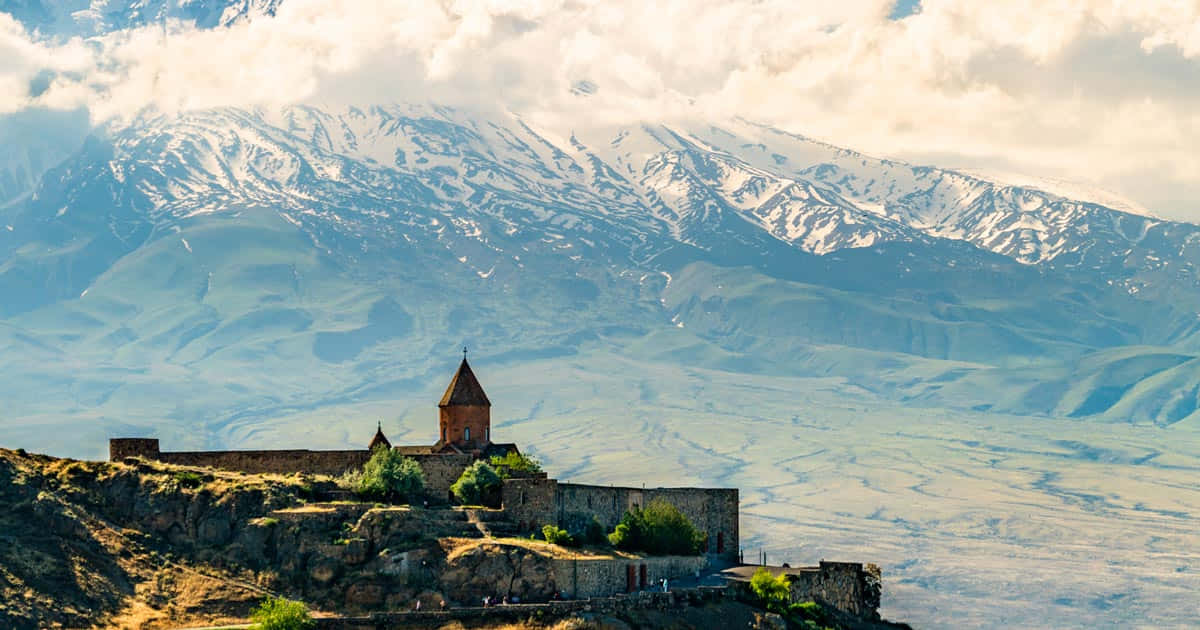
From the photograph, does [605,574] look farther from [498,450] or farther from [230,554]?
[498,450]

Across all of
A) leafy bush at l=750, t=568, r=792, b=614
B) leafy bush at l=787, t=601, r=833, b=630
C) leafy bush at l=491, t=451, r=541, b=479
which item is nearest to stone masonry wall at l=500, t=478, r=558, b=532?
leafy bush at l=491, t=451, r=541, b=479

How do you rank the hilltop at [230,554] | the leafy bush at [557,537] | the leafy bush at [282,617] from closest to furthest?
the leafy bush at [282,617] < the hilltop at [230,554] < the leafy bush at [557,537]

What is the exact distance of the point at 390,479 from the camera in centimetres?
9119

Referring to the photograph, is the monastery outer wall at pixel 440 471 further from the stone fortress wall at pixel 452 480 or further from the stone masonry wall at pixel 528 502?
the stone masonry wall at pixel 528 502

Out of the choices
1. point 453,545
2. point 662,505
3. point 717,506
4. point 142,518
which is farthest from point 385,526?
point 717,506

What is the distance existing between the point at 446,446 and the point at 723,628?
81.6 ft

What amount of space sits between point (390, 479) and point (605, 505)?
35.8 ft

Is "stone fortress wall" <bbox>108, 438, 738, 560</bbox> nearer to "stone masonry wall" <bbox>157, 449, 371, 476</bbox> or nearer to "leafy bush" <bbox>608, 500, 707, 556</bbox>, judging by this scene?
"stone masonry wall" <bbox>157, 449, 371, 476</bbox>

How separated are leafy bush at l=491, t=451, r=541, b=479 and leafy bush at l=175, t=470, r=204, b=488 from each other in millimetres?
14304

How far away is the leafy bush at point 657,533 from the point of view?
94062mm

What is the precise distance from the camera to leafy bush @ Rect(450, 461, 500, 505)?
9325cm

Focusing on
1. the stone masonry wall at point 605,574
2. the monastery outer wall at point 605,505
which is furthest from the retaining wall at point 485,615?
the monastery outer wall at point 605,505

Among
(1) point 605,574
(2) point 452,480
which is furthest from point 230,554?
(1) point 605,574

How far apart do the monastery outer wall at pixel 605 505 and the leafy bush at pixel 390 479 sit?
4284 mm
